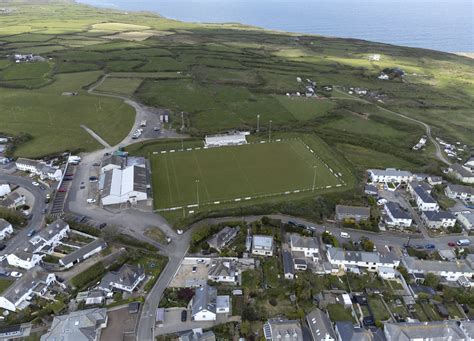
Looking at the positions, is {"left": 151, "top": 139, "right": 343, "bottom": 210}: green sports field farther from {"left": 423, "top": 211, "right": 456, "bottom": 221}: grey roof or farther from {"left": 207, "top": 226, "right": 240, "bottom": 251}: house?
{"left": 423, "top": 211, "right": 456, "bottom": 221}: grey roof

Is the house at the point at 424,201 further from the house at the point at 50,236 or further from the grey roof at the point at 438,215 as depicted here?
the house at the point at 50,236

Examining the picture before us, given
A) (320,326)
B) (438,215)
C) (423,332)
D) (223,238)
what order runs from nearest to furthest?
(423,332) < (320,326) < (223,238) < (438,215)

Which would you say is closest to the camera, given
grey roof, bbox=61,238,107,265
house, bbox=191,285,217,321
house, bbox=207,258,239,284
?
house, bbox=191,285,217,321

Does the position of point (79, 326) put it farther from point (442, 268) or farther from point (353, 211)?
point (442, 268)

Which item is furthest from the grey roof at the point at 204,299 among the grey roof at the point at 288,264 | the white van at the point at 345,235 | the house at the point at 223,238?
the white van at the point at 345,235

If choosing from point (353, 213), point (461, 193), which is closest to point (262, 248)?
point (353, 213)

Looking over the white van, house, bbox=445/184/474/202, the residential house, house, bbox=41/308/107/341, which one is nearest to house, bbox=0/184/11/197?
house, bbox=41/308/107/341
